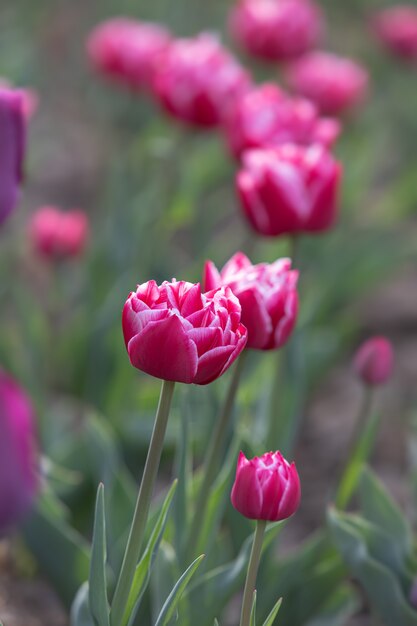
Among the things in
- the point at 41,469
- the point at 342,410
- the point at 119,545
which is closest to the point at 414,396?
the point at 342,410

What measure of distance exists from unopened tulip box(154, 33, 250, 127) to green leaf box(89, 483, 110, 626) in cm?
95

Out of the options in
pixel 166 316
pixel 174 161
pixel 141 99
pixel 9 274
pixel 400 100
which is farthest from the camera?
pixel 400 100

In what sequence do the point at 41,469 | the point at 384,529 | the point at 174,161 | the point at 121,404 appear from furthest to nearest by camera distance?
the point at 174,161
the point at 121,404
the point at 384,529
the point at 41,469

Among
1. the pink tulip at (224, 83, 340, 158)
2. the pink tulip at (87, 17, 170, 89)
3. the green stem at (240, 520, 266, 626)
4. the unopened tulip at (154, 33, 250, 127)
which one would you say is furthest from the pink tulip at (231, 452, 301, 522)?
the pink tulip at (87, 17, 170, 89)

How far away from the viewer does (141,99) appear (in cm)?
269

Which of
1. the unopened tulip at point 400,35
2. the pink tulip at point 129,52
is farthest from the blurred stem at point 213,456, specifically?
the unopened tulip at point 400,35

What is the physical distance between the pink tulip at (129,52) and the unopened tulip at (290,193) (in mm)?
1030

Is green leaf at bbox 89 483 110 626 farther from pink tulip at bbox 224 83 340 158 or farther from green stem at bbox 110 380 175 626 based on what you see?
pink tulip at bbox 224 83 340 158

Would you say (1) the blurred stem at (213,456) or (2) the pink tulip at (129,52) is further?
(2) the pink tulip at (129,52)

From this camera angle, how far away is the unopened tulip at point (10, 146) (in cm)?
86

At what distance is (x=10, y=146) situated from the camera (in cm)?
86

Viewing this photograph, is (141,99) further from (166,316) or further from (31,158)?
(166,316)

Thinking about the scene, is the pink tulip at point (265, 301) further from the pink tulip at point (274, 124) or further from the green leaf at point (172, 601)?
the pink tulip at point (274, 124)

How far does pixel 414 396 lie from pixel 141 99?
3.82 ft
